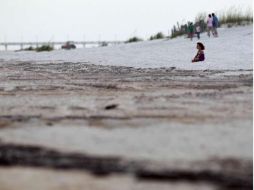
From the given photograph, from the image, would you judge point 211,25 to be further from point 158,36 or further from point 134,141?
point 134,141

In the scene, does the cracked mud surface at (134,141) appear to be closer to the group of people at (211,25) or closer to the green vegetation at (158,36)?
the group of people at (211,25)

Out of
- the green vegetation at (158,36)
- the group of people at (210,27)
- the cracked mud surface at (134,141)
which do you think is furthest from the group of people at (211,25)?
the cracked mud surface at (134,141)

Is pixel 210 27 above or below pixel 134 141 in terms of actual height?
above

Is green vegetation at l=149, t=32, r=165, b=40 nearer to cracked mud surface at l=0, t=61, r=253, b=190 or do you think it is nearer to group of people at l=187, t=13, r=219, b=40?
group of people at l=187, t=13, r=219, b=40

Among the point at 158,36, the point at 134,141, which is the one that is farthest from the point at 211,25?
the point at 134,141

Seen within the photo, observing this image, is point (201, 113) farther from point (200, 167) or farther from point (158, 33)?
point (158, 33)

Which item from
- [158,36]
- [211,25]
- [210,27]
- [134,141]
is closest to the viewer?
[134,141]

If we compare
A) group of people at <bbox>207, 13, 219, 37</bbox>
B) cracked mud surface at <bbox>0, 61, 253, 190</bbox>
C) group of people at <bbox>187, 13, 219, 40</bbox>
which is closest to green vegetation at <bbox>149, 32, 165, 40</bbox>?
group of people at <bbox>187, 13, 219, 40</bbox>

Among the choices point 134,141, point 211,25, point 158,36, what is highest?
point 211,25

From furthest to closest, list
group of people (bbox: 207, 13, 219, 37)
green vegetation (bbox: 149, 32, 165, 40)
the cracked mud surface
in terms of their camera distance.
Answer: green vegetation (bbox: 149, 32, 165, 40) → group of people (bbox: 207, 13, 219, 37) → the cracked mud surface

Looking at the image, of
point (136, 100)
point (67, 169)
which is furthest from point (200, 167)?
point (136, 100)

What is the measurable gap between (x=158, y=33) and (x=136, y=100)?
61.3 ft

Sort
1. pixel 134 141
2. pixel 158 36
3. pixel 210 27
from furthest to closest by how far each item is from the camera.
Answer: pixel 158 36
pixel 210 27
pixel 134 141

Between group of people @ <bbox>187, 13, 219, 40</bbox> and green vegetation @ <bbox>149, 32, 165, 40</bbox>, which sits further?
green vegetation @ <bbox>149, 32, 165, 40</bbox>
